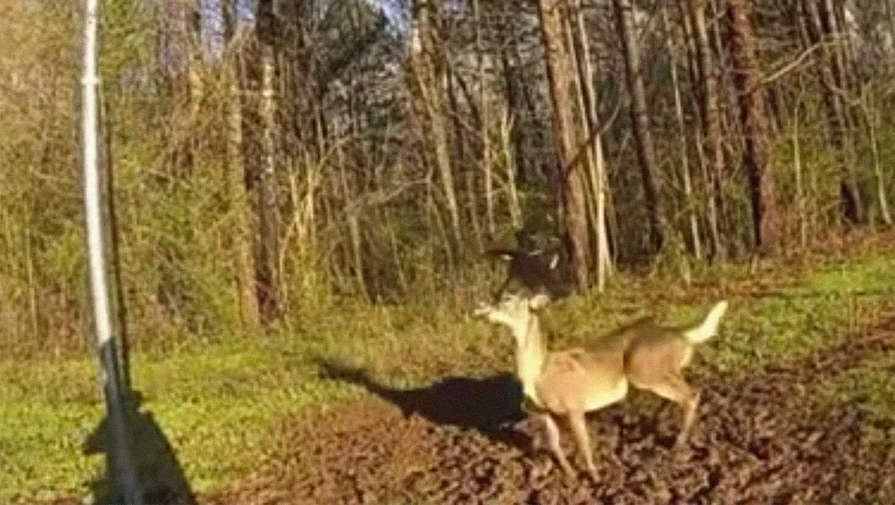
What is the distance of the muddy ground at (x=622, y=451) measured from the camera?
6.91 meters

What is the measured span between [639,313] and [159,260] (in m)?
7.35

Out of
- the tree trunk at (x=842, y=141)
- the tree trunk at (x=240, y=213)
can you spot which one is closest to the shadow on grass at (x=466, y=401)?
the tree trunk at (x=240, y=213)

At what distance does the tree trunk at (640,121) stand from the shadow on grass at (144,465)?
30.2 ft

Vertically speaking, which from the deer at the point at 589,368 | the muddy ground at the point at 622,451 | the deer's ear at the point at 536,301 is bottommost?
the muddy ground at the point at 622,451

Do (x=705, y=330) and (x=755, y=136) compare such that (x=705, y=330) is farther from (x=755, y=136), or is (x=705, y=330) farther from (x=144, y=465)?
(x=755, y=136)

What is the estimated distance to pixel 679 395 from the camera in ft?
24.9

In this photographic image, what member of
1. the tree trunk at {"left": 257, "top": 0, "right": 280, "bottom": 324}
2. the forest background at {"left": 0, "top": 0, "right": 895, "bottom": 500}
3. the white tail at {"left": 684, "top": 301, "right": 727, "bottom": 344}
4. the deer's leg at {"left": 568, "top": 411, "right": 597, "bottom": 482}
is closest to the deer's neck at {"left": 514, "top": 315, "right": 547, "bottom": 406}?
the deer's leg at {"left": 568, "top": 411, "right": 597, "bottom": 482}

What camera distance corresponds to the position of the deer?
7.50m

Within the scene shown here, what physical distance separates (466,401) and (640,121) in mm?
11352

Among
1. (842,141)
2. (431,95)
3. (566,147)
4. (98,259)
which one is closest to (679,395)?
(98,259)

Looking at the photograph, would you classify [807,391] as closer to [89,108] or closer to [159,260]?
[89,108]

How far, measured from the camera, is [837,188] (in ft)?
59.5

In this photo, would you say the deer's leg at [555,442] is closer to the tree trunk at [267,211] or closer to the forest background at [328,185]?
the forest background at [328,185]

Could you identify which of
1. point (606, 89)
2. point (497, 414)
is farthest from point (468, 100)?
point (497, 414)
